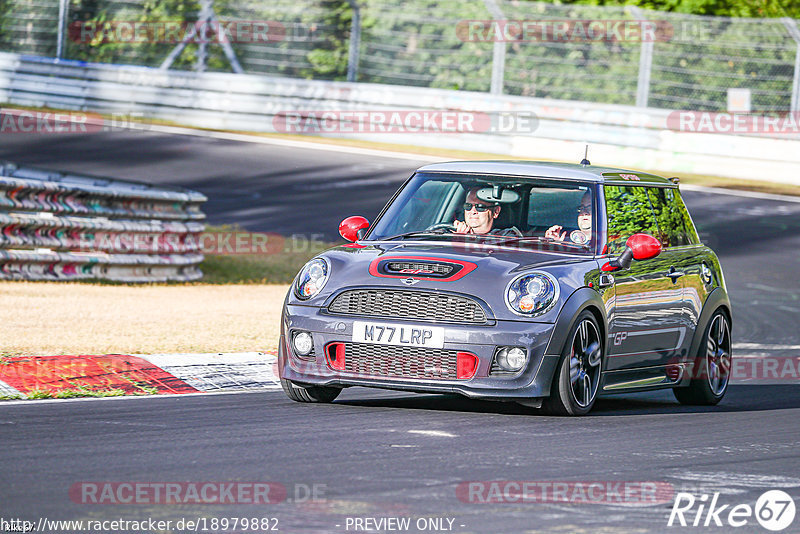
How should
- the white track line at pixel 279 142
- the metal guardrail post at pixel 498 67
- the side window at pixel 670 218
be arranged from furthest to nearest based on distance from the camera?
the metal guardrail post at pixel 498 67
the white track line at pixel 279 142
the side window at pixel 670 218

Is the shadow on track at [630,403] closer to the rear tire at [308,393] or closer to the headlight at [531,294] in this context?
the rear tire at [308,393]

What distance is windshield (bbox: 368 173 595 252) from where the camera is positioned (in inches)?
345

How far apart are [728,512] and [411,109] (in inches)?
870

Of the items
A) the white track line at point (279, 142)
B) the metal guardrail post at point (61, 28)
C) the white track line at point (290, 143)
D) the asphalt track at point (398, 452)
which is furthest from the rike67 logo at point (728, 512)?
the metal guardrail post at point (61, 28)

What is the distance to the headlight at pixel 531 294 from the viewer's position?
7.83m

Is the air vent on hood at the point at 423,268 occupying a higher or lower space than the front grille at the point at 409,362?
higher

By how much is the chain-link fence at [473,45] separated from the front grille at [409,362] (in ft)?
61.2

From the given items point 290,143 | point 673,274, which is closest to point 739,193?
point 290,143

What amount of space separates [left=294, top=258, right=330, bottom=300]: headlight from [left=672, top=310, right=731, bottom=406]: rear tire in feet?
9.21

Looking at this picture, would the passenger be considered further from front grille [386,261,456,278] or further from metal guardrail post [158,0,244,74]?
metal guardrail post [158,0,244,74]

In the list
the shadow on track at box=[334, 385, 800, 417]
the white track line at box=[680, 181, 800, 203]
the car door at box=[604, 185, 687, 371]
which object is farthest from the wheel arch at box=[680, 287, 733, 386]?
the white track line at box=[680, 181, 800, 203]

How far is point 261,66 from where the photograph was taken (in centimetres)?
2948

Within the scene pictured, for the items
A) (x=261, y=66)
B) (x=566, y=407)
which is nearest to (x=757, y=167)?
(x=261, y=66)

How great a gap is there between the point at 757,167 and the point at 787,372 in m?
13.8
